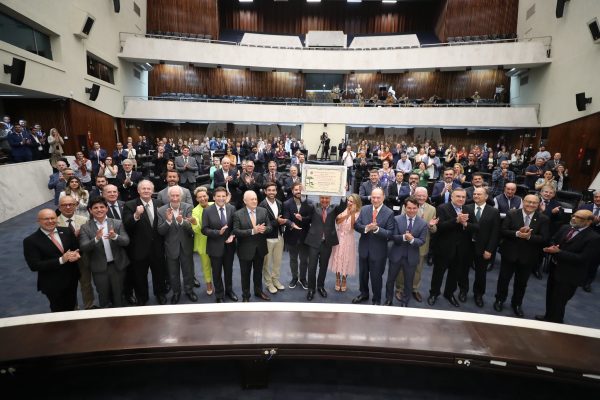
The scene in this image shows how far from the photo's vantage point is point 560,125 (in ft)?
42.2

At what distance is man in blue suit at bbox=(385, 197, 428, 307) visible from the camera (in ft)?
12.7

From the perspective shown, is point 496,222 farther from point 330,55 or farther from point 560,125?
point 330,55

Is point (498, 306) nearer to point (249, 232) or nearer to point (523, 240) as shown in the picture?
point (523, 240)

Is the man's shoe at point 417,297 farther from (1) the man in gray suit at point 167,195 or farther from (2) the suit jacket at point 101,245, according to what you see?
(2) the suit jacket at point 101,245

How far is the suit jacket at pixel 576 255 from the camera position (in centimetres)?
333

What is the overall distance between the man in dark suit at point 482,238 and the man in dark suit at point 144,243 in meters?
4.21

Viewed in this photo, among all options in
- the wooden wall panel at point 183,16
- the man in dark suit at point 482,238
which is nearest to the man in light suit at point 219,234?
the man in dark suit at point 482,238

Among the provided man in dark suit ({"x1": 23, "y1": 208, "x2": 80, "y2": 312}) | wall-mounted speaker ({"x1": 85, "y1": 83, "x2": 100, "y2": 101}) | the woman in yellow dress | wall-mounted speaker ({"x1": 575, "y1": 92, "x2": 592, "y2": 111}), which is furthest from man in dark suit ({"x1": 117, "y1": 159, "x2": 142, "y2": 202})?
wall-mounted speaker ({"x1": 575, "y1": 92, "x2": 592, "y2": 111})

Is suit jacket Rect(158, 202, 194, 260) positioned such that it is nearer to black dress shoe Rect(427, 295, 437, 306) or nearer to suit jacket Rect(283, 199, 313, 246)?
suit jacket Rect(283, 199, 313, 246)

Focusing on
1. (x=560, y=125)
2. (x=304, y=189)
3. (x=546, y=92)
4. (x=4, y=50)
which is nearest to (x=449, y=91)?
(x=546, y=92)

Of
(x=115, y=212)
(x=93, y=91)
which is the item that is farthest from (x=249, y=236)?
(x=93, y=91)

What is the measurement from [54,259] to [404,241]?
3.92 meters

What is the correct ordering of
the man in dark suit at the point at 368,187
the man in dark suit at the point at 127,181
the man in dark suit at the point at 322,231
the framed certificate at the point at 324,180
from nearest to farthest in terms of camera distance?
1. the framed certificate at the point at 324,180
2. the man in dark suit at the point at 322,231
3. the man in dark suit at the point at 368,187
4. the man in dark suit at the point at 127,181

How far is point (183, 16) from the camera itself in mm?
18844
